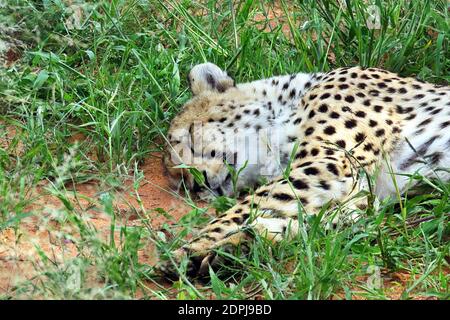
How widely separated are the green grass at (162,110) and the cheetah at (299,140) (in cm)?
16

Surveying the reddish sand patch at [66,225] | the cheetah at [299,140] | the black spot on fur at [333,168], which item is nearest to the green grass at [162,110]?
the reddish sand patch at [66,225]

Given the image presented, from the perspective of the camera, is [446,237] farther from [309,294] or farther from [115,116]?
[115,116]

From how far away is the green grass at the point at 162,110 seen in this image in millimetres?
3363

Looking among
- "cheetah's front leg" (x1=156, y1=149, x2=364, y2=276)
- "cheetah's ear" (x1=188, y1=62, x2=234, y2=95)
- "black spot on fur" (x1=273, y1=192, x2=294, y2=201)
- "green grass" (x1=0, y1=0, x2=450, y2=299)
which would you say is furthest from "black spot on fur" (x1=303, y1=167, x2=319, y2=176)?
"cheetah's ear" (x1=188, y1=62, x2=234, y2=95)

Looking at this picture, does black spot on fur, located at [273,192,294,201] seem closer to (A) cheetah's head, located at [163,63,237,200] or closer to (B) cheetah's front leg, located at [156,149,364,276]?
(B) cheetah's front leg, located at [156,149,364,276]

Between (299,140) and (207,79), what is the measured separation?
74 cm

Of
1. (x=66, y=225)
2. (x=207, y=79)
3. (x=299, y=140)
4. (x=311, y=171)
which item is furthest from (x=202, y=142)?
(x=66, y=225)

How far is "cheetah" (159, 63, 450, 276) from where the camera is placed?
401 centimetres

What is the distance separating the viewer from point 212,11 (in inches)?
221

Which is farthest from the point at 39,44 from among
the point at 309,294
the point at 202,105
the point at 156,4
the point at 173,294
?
the point at 309,294

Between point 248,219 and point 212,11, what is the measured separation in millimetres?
2109

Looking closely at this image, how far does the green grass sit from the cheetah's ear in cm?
22

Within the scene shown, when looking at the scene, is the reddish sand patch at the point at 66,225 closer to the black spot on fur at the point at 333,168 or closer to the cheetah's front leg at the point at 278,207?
the cheetah's front leg at the point at 278,207

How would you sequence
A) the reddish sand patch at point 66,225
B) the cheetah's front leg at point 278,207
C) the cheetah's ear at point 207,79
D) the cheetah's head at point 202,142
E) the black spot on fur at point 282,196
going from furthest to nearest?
the cheetah's ear at point 207,79 < the cheetah's head at point 202,142 < the black spot on fur at point 282,196 < the cheetah's front leg at point 278,207 < the reddish sand patch at point 66,225
